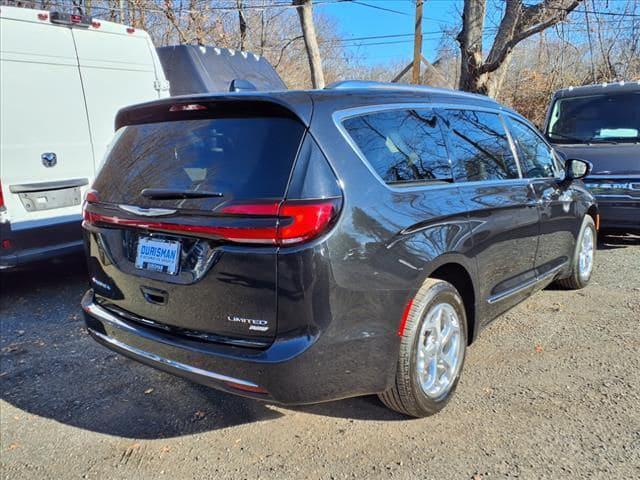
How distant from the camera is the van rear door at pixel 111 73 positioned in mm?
5230

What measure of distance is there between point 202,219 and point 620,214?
5.72 metres

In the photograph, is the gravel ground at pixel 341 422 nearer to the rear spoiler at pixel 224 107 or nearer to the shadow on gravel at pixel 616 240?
the rear spoiler at pixel 224 107

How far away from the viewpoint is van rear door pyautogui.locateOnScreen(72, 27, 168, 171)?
5.23m

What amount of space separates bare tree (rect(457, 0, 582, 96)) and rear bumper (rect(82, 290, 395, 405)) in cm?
1128

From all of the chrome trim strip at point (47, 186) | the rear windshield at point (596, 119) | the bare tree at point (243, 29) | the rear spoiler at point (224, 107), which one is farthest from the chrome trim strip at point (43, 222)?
the bare tree at point (243, 29)

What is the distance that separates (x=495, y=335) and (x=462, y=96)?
1853 millimetres

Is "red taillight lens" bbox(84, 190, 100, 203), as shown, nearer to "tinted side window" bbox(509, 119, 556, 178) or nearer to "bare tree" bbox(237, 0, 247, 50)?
"tinted side window" bbox(509, 119, 556, 178)

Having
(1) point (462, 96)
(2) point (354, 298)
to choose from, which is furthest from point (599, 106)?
(2) point (354, 298)

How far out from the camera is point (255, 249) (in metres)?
2.18

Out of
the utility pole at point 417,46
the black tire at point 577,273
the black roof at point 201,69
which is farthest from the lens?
the utility pole at point 417,46

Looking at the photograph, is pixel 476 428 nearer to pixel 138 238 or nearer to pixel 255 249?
pixel 255 249

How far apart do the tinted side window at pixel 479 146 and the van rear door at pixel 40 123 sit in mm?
3735

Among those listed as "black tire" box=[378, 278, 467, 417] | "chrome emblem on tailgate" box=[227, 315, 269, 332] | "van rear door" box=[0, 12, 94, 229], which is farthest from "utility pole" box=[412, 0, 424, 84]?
"chrome emblem on tailgate" box=[227, 315, 269, 332]

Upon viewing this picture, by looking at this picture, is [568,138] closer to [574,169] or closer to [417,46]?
[574,169]
